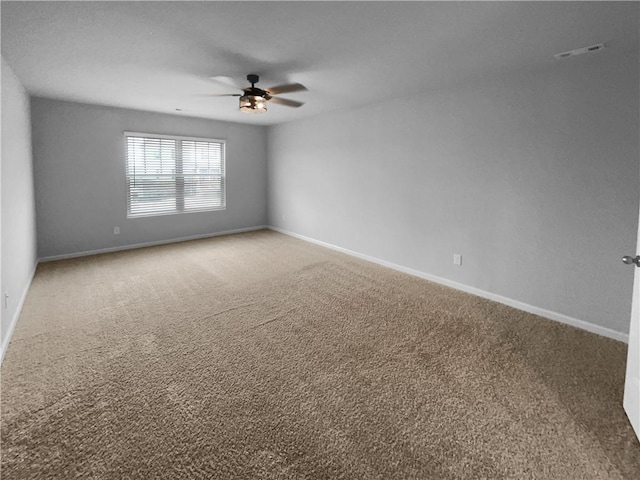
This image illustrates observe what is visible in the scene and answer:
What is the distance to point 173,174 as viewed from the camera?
19.1 feet

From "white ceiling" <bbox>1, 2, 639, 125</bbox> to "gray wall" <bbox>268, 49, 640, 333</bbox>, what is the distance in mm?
271

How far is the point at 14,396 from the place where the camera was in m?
1.89

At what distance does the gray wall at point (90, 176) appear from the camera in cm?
449

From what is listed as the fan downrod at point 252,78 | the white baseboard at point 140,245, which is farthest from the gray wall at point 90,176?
the fan downrod at point 252,78

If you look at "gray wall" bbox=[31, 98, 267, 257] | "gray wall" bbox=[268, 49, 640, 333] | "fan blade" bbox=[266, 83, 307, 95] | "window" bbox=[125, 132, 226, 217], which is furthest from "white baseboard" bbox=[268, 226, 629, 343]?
"gray wall" bbox=[31, 98, 267, 257]

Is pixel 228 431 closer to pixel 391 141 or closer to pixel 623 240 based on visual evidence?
pixel 623 240

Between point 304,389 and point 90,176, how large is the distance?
4.85 meters

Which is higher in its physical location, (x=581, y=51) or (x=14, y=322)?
(x=581, y=51)

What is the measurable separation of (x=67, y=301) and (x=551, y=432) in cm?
413

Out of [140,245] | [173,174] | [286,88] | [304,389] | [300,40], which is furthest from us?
[173,174]

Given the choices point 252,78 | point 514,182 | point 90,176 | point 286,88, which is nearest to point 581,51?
point 514,182

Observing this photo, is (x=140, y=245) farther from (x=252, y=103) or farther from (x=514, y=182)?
(x=514, y=182)

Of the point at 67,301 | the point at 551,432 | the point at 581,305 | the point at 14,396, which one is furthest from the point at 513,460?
the point at 67,301

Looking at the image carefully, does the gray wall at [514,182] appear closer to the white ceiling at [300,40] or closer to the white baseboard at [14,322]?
the white ceiling at [300,40]
